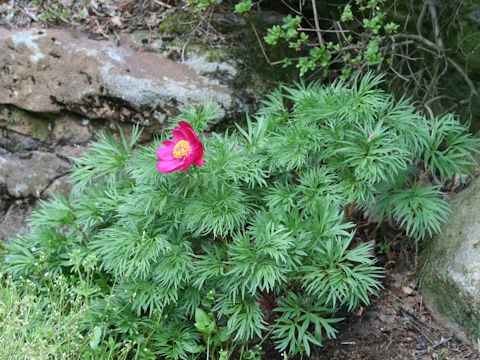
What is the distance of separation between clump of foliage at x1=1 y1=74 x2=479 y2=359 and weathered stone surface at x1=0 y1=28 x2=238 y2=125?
30.8 inches

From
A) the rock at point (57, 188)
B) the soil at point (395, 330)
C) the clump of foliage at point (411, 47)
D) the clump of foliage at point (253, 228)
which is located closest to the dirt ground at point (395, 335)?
the soil at point (395, 330)

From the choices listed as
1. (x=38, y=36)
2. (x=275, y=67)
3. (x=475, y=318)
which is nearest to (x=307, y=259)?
(x=475, y=318)

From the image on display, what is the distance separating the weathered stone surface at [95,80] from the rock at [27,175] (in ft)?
1.37

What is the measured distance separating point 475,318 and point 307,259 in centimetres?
101

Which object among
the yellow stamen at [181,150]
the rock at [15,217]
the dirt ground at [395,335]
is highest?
the yellow stamen at [181,150]

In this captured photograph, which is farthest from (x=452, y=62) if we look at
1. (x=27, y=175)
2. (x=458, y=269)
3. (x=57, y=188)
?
(x=27, y=175)

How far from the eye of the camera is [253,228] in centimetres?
230

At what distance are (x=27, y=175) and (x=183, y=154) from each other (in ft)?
6.33

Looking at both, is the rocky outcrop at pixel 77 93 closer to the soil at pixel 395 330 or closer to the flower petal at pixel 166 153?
the flower petal at pixel 166 153

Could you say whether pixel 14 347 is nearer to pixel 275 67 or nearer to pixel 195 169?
pixel 195 169

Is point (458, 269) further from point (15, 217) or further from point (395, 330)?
point (15, 217)

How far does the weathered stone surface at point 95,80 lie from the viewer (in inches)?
135

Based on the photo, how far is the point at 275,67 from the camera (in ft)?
12.1

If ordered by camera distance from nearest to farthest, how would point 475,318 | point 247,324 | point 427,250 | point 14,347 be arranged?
1. point 14,347
2. point 247,324
3. point 475,318
4. point 427,250
